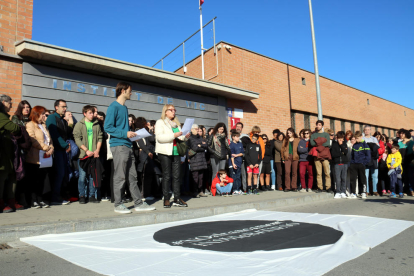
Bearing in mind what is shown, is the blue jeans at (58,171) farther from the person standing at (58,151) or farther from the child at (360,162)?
the child at (360,162)

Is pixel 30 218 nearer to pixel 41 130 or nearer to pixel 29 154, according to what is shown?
pixel 29 154

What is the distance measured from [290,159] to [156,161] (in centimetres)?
467

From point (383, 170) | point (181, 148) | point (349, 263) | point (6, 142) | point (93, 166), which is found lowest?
point (349, 263)

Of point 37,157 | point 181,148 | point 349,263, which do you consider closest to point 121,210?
point 181,148

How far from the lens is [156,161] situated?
7.26 metres

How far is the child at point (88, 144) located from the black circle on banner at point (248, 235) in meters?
2.69

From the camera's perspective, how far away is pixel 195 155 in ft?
27.2

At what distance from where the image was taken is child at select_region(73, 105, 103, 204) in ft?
20.8

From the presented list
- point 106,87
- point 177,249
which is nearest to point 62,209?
point 177,249

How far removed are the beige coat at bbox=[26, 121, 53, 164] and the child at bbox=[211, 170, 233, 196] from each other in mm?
4350

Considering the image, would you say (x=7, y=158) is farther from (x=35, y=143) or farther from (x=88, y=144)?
(x=88, y=144)

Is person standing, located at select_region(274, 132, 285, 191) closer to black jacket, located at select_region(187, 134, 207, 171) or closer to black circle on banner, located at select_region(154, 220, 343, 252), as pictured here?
black jacket, located at select_region(187, 134, 207, 171)

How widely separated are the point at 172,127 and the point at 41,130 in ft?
7.96

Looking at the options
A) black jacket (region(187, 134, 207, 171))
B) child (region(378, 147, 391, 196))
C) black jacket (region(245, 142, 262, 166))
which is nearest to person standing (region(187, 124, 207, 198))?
black jacket (region(187, 134, 207, 171))
